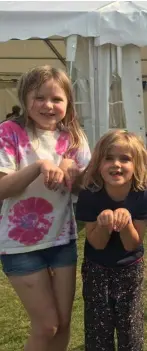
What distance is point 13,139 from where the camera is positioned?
1.74 meters

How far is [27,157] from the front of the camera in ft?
5.75

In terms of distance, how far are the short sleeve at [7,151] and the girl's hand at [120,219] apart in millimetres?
405

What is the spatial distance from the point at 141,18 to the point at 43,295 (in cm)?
409

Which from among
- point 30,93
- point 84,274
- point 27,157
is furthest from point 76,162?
point 84,274

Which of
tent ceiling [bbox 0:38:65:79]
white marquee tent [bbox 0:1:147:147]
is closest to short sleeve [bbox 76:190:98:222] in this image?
white marquee tent [bbox 0:1:147:147]

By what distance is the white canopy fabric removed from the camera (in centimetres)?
519

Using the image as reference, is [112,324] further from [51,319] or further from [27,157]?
[27,157]

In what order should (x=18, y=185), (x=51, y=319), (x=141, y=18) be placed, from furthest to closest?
(x=141, y=18), (x=51, y=319), (x=18, y=185)

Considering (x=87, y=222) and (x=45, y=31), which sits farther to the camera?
(x=45, y=31)

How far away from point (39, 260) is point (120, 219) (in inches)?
15.4

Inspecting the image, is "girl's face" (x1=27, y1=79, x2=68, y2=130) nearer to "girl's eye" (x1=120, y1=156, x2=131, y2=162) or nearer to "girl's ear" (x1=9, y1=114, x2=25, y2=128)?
"girl's ear" (x1=9, y1=114, x2=25, y2=128)

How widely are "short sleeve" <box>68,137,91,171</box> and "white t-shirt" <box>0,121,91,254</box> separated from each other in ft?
0.18

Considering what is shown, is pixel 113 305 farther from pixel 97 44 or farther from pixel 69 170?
pixel 97 44

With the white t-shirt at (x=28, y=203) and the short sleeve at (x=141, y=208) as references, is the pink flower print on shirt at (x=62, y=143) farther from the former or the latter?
the short sleeve at (x=141, y=208)
